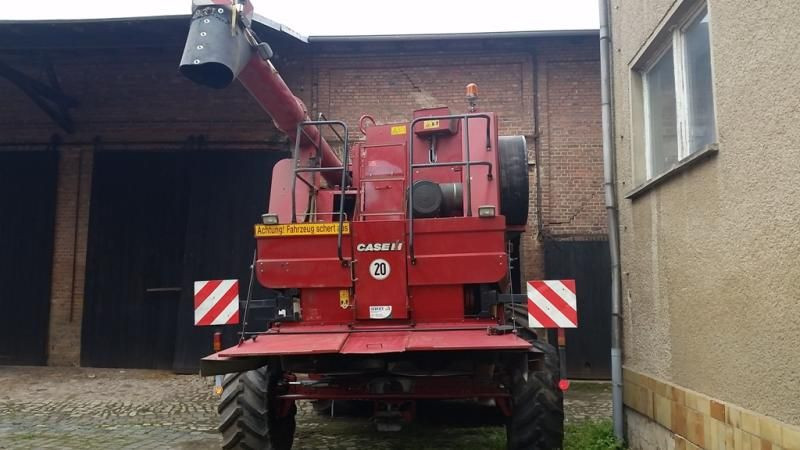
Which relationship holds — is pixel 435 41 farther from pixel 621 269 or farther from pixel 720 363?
pixel 720 363

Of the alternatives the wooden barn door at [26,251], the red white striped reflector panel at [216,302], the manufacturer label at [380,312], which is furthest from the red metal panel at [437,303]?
the wooden barn door at [26,251]

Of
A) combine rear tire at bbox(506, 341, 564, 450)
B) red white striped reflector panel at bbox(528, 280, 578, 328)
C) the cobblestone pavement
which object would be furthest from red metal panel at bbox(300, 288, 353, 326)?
the cobblestone pavement

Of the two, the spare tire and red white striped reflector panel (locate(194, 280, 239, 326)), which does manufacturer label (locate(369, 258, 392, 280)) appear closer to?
the spare tire

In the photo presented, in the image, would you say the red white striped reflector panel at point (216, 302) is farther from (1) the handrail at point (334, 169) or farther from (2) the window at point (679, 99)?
(2) the window at point (679, 99)

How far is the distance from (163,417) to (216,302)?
112 inches

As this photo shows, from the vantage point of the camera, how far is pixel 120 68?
12016mm

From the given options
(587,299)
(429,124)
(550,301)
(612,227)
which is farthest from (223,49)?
(587,299)

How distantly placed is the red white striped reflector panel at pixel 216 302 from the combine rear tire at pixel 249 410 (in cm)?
103

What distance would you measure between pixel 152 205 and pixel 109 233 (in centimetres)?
94

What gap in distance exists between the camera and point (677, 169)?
4.53 metres

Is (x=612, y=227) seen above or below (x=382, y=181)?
below

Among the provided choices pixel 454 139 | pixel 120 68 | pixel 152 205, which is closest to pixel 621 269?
pixel 454 139

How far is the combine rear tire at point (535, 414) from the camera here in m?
4.96

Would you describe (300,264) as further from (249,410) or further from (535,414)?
(535,414)
